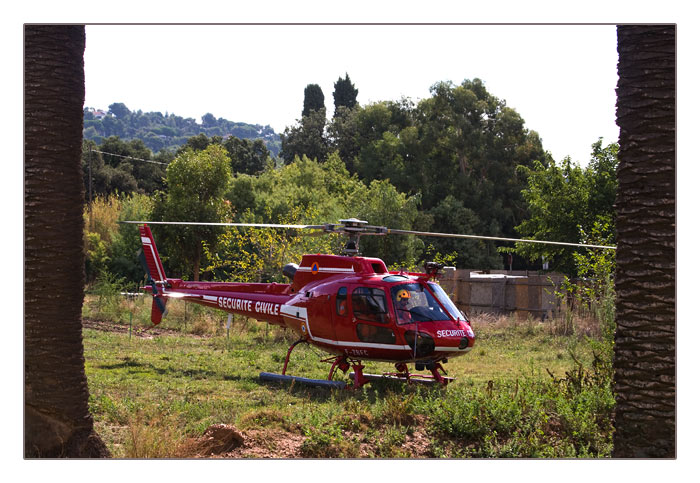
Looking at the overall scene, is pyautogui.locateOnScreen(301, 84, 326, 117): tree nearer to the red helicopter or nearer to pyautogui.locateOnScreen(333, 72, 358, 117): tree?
pyautogui.locateOnScreen(333, 72, 358, 117): tree

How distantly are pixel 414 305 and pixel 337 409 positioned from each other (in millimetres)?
2686

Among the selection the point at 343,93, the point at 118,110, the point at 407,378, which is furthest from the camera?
the point at 118,110

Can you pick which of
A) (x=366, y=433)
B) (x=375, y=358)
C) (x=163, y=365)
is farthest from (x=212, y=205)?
(x=366, y=433)

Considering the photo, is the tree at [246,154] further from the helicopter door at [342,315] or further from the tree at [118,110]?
the tree at [118,110]

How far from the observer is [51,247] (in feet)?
21.0

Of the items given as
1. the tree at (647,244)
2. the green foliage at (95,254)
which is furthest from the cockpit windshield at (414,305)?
the green foliage at (95,254)

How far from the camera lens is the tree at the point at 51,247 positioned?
252 inches

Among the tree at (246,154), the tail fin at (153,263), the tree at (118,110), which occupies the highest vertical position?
the tree at (118,110)

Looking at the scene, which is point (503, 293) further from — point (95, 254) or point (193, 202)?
point (95, 254)

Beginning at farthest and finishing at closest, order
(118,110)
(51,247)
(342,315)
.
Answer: (118,110), (342,315), (51,247)

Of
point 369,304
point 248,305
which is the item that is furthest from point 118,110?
point 369,304

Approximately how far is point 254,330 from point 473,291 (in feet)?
28.2

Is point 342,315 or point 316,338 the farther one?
point 316,338

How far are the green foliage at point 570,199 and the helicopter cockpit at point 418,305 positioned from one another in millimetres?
15259
